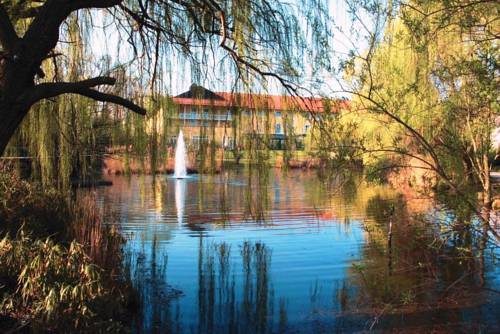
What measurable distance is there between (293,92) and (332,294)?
381 centimetres

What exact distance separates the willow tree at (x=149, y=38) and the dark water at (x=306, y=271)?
867 millimetres

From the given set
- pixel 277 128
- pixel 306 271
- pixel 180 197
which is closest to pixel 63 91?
pixel 277 128

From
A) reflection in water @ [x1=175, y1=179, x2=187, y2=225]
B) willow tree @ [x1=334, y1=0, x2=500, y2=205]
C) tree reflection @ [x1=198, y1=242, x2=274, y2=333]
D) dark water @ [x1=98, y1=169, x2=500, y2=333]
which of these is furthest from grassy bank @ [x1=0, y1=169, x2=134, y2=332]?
reflection in water @ [x1=175, y1=179, x2=187, y2=225]

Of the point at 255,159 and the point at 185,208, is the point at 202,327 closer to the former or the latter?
the point at 255,159

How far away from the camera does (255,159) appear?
11.7 feet

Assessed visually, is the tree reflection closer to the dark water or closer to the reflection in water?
the dark water

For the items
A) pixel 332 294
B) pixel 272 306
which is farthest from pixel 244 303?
pixel 332 294

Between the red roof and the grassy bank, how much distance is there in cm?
188

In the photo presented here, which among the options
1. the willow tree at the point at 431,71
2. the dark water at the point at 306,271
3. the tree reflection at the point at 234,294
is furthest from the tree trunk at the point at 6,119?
the tree reflection at the point at 234,294

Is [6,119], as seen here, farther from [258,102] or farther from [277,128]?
[277,128]

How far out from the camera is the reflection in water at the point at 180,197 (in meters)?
13.9

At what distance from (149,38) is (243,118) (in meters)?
1.10

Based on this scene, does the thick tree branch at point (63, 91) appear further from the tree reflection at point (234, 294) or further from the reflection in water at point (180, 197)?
the reflection in water at point (180, 197)

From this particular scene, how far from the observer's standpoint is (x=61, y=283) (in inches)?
170
